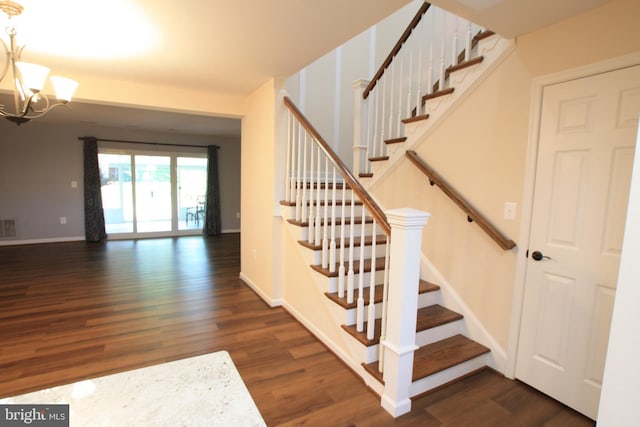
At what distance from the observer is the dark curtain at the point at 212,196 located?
7645 millimetres

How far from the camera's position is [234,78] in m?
3.12

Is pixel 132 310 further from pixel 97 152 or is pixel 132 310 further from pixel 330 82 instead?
pixel 97 152

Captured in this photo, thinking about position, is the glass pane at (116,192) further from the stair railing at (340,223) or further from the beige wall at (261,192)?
the stair railing at (340,223)

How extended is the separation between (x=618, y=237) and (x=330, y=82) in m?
3.51

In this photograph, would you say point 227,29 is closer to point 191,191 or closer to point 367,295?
point 367,295

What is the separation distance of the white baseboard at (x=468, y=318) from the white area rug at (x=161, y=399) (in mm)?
1994

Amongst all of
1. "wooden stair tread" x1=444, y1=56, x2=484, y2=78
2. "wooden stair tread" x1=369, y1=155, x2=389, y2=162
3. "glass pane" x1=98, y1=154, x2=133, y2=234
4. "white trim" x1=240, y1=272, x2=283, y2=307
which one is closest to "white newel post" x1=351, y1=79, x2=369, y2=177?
"wooden stair tread" x1=369, y1=155, x2=389, y2=162

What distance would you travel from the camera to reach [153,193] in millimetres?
7363

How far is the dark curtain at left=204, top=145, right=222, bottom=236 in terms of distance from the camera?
764 centimetres

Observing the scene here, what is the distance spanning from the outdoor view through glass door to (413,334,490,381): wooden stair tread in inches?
267

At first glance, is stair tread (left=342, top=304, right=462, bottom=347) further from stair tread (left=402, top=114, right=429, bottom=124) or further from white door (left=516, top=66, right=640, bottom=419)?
stair tread (left=402, top=114, right=429, bottom=124)

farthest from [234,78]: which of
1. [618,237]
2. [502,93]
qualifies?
[618,237]

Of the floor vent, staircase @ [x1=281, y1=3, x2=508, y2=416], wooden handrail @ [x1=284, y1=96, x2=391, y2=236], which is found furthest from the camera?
the floor vent
